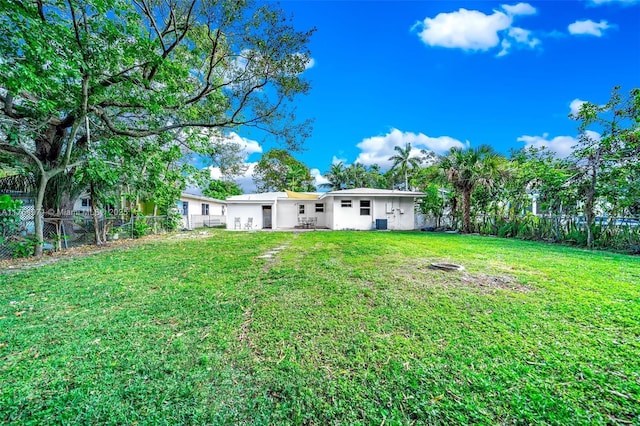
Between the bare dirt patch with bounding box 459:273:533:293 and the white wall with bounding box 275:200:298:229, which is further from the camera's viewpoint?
the white wall with bounding box 275:200:298:229

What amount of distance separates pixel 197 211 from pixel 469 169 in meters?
20.1

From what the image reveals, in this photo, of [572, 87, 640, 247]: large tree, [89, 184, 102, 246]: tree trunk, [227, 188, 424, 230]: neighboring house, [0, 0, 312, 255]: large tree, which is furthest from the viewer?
[227, 188, 424, 230]: neighboring house

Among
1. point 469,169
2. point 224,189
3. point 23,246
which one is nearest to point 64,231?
point 23,246

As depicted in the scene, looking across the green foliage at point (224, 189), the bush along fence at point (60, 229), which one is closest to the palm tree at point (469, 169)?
the bush along fence at point (60, 229)

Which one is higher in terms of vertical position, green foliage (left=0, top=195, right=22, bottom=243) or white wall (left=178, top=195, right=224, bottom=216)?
white wall (left=178, top=195, right=224, bottom=216)

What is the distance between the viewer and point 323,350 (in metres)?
2.30

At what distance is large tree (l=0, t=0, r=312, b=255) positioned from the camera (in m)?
5.24

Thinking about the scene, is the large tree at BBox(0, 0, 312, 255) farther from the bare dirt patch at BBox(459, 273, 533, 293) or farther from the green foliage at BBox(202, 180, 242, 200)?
the green foliage at BBox(202, 180, 242, 200)

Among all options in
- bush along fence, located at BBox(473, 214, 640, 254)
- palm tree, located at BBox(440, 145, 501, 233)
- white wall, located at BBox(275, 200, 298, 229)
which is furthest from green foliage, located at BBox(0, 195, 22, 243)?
bush along fence, located at BBox(473, 214, 640, 254)

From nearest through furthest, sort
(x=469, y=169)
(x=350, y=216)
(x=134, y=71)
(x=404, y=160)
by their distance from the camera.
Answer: (x=134, y=71) → (x=469, y=169) → (x=350, y=216) → (x=404, y=160)

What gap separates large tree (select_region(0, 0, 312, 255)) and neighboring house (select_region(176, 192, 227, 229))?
9296 mm

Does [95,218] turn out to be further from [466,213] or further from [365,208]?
[466,213]

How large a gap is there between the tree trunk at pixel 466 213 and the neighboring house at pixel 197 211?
58.7 ft

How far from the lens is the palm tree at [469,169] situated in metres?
12.4
